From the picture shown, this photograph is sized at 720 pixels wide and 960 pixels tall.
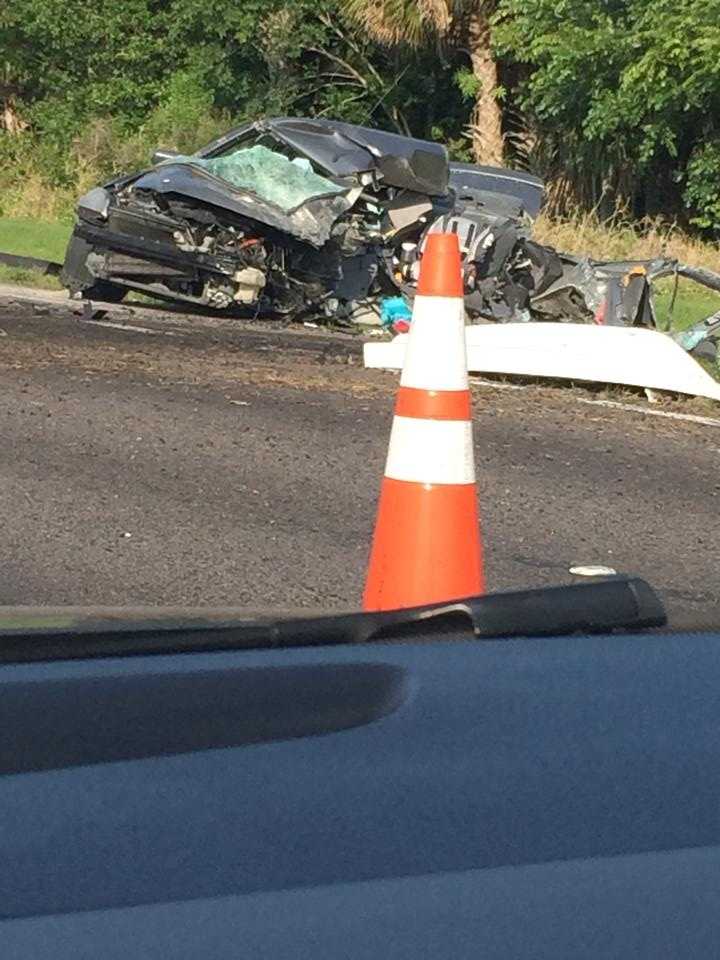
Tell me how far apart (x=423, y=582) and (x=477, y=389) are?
5.84 metres

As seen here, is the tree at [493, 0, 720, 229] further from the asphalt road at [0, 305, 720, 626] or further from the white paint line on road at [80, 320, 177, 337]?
the asphalt road at [0, 305, 720, 626]

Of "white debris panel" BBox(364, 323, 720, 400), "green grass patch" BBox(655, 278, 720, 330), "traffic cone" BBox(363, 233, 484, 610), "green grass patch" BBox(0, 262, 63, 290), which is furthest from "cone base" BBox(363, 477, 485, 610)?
"green grass patch" BBox(655, 278, 720, 330)

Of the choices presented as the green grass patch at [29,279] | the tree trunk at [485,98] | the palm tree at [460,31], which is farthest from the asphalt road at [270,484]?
the tree trunk at [485,98]

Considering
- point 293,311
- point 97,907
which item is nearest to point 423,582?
point 97,907

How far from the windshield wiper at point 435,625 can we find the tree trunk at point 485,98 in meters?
29.4

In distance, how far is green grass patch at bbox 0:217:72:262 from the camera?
798 inches

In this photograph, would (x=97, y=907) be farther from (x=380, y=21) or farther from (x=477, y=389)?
(x=380, y=21)

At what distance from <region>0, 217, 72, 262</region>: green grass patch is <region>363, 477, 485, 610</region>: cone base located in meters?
15.6

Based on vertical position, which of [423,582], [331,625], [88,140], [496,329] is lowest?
[88,140]

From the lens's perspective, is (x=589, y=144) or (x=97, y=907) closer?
(x=97, y=907)

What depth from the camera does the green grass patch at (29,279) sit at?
52.2 ft

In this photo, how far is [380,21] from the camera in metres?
29.5

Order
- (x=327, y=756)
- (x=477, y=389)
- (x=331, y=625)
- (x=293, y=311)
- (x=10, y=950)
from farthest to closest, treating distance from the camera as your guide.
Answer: (x=293, y=311), (x=477, y=389), (x=331, y=625), (x=327, y=756), (x=10, y=950)

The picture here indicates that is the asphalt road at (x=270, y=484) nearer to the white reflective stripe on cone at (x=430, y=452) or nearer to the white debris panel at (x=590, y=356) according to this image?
the white debris panel at (x=590, y=356)
